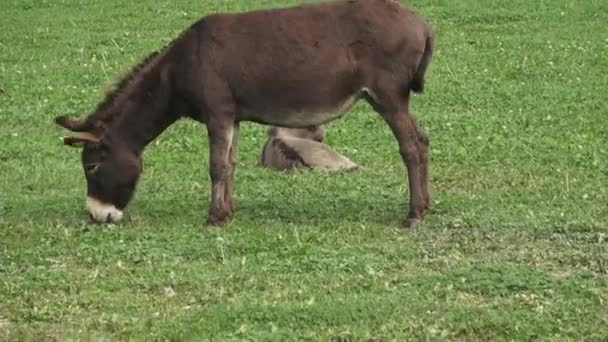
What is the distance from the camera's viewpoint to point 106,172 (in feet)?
33.7

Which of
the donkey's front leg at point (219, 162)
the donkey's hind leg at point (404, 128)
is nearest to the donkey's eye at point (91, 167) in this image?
the donkey's front leg at point (219, 162)

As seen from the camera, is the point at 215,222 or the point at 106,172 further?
the point at 106,172

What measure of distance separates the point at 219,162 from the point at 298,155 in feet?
6.92

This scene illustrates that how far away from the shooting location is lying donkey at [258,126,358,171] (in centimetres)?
1213

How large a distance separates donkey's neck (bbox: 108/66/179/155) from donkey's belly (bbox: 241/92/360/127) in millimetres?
645

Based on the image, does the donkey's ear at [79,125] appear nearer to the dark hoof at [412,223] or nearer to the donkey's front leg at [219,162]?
the donkey's front leg at [219,162]

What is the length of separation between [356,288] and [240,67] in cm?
266

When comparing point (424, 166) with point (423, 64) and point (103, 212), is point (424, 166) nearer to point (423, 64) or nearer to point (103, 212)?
point (423, 64)

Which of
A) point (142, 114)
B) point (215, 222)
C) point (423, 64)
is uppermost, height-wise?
point (423, 64)

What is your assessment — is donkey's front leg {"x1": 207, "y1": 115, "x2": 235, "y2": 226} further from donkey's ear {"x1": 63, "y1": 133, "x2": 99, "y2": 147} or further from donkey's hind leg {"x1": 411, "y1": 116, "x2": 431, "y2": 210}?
donkey's hind leg {"x1": 411, "y1": 116, "x2": 431, "y2": 210}

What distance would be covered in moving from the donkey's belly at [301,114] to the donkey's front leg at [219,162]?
0.69 ft

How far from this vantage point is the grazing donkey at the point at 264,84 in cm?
1003

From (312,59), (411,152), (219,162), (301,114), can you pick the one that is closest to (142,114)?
(219,162)

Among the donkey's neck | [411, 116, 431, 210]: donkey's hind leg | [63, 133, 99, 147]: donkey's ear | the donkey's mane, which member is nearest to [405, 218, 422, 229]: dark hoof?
[411, 116, 431, 210]: donkey's hind leg
